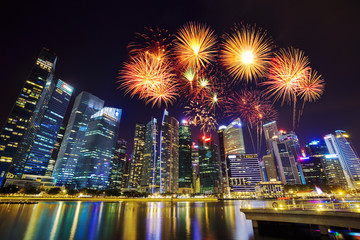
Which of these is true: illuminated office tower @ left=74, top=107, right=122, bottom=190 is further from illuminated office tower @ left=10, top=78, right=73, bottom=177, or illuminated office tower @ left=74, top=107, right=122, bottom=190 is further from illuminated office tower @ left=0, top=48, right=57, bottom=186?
illuminated office tower @ left=0, top=48, right=57, bottom=186

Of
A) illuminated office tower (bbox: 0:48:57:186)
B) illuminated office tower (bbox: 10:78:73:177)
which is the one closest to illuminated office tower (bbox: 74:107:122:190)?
illuminated office tower (bbox: 10:78:73:177)

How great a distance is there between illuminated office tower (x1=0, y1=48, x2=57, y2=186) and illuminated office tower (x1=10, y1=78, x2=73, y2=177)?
9370 mm

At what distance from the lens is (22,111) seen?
12850 centimetres

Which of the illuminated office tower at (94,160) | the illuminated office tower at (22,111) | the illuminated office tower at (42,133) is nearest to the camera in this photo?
the illuminated office tower at (22,111)

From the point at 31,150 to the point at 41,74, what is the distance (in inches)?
2655

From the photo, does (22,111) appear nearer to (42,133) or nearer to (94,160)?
(42,133)

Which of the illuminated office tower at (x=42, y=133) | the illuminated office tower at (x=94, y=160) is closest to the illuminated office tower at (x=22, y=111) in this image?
the illuminated office tower at (x=42, y=133)

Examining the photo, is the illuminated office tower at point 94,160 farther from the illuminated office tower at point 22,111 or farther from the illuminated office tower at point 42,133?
the illuminated office tower at point 22,111

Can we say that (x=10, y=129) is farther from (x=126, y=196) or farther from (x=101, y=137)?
(x=126, y=196)

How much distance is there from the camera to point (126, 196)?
458 ft

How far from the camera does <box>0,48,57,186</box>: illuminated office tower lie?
4663 inches

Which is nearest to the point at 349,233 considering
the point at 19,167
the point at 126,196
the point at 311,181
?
the point at 126,196

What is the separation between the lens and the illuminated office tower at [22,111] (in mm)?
118438

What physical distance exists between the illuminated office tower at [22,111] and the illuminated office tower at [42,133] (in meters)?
9.37
